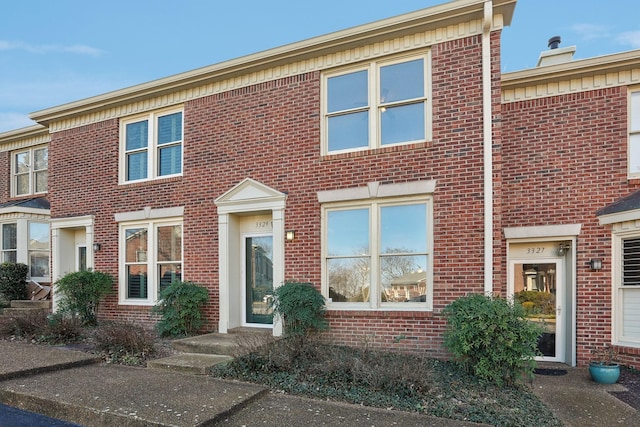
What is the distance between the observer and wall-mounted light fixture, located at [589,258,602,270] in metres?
6.63

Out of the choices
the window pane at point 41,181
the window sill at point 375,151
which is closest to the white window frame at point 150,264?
the window sill at point 375,151

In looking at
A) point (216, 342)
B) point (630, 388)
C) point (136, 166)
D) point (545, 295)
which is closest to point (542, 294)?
point (545, 295)

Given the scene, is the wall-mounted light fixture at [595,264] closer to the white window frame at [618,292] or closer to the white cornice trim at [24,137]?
the white window frame at [618,292]

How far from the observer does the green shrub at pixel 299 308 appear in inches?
265

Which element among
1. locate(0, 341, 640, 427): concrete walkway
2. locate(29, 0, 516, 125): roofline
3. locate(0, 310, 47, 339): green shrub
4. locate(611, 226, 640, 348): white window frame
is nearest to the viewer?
locate(0, 341, 640, 427): concrete walkway

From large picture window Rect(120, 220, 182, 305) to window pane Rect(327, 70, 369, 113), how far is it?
167 inches

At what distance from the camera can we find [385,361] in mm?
5520

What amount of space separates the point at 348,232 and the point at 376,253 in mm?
651

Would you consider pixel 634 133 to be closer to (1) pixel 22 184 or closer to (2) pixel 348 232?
(2) pixel 348 232

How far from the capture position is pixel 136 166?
374 inches

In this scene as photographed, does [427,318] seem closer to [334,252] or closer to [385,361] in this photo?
[385,361]

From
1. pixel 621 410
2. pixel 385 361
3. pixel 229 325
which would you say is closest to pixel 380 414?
pixel 385 361

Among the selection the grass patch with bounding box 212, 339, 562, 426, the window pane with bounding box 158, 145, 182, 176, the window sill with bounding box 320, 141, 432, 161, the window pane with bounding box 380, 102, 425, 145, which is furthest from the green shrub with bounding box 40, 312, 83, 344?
the window pane with bounding box 380, 102, 425, 145

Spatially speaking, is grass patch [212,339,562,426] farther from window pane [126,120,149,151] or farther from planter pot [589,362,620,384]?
window pane [126,120,149,151]
